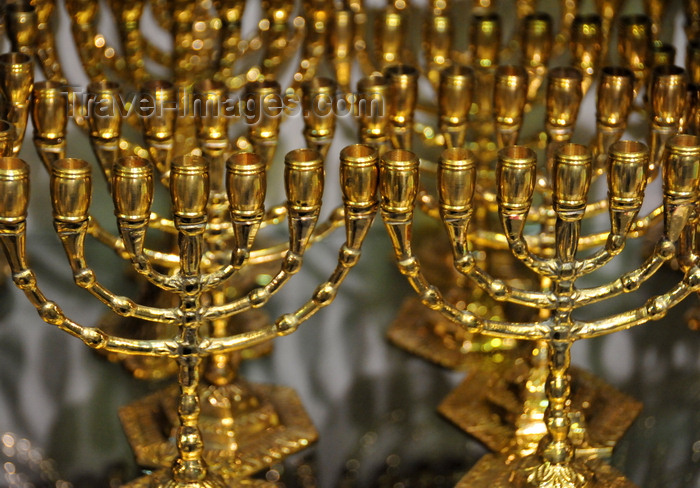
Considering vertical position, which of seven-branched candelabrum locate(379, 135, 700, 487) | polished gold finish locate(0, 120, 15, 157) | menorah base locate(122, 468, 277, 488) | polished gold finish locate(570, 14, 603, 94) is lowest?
menorah base locate(122, 468, 277, 488)

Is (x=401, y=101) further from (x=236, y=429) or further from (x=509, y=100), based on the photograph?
(x=236, y=429)

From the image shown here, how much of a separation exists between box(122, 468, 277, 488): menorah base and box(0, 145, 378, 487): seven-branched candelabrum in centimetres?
5

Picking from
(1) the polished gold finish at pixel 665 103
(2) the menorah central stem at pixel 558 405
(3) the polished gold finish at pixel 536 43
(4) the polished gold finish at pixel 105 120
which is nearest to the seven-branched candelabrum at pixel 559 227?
(2) the menorah central stem at pixel 558 405

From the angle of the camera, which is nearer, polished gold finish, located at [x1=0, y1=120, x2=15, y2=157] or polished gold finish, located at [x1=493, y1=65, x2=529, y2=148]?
polished gold finish, located at [x1=0, y1=120, x2=15, y2=157]

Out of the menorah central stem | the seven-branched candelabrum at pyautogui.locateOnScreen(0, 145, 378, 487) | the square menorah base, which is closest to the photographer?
the seven-branched candelabrum at pyautogui.locateOnScreen(0, 145, 378, 487)

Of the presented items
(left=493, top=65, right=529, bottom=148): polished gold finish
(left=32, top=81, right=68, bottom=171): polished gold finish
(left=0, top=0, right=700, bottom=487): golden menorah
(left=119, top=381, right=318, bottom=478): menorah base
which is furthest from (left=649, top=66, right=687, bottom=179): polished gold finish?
(left=32, top=81, right=68, bottom=171): polished gold finish

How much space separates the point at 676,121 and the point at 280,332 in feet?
1.48

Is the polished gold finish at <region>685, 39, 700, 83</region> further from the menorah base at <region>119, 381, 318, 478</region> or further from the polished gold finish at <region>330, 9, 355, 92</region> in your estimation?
the menorah base at <region>119, 381, 318, 478</region>

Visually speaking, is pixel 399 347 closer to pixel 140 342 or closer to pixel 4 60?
pixel 140 342

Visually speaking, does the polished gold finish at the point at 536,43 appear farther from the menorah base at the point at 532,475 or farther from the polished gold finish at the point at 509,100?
the menorah base at the point at 532,475

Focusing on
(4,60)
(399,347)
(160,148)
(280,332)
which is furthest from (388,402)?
(4,60)

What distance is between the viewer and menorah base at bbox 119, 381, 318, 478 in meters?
1.22

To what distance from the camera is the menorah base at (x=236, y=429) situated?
122 centimetres

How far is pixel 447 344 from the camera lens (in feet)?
4.61
